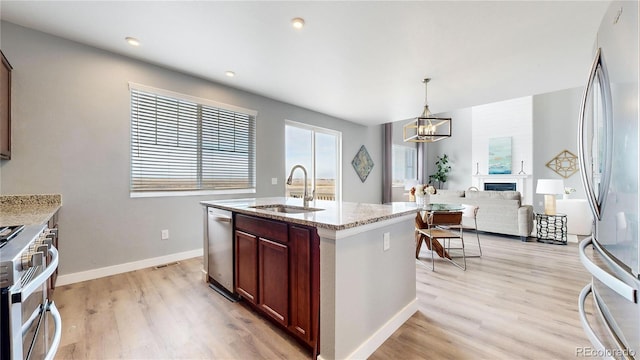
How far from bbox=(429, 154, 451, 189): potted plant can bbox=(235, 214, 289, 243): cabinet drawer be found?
8.63 meters

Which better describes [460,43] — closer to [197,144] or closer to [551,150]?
[197,144]

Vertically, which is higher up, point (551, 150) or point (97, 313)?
point (551, 150)

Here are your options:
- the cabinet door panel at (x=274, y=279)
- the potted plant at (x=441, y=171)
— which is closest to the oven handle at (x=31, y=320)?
the cabinet door panel at (x=274, y=279)

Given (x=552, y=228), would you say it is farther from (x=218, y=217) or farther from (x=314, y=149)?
(x=218, y=217)

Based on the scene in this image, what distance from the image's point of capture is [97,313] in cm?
208

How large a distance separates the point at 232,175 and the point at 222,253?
1.83m

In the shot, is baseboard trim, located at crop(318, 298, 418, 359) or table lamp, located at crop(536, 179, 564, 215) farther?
table lamp, located at crop(536, 179, 564, 215)

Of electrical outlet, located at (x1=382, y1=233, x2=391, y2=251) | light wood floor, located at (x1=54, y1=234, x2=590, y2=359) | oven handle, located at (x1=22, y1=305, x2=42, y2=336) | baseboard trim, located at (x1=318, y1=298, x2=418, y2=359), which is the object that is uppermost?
electrical outlet, located at (x1=382, y1=233, x2=391, y2=251)

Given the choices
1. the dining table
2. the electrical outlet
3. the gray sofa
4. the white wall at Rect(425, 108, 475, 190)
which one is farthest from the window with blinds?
the white wall at Rect(425, 108, 475, 190)

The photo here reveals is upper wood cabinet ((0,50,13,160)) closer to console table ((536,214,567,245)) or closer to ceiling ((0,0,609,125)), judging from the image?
ceiling ((0,0,609,125))

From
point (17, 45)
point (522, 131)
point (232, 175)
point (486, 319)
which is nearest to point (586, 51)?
point (486, 319)

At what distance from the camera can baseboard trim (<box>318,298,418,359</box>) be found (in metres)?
1.54

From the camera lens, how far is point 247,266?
211cm

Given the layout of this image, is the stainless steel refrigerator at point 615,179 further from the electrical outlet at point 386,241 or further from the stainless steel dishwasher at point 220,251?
the stainless steel dishwasher at point 220,251
